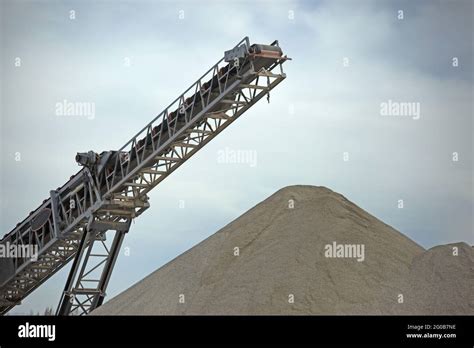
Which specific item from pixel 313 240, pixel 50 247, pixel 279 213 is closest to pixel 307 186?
pixel 279 213

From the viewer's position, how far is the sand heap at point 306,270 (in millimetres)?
19219

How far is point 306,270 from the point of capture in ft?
65.5

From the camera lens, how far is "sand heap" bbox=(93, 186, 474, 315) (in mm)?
19219

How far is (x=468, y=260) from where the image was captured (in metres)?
20.6

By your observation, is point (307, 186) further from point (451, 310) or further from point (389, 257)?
point (451, 310)

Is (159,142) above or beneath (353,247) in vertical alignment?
above

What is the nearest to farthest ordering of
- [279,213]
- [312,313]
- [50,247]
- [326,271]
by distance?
[312,313] → [326,271] → [279,213] → [50,247]

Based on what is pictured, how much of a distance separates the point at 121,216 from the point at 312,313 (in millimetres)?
7792
